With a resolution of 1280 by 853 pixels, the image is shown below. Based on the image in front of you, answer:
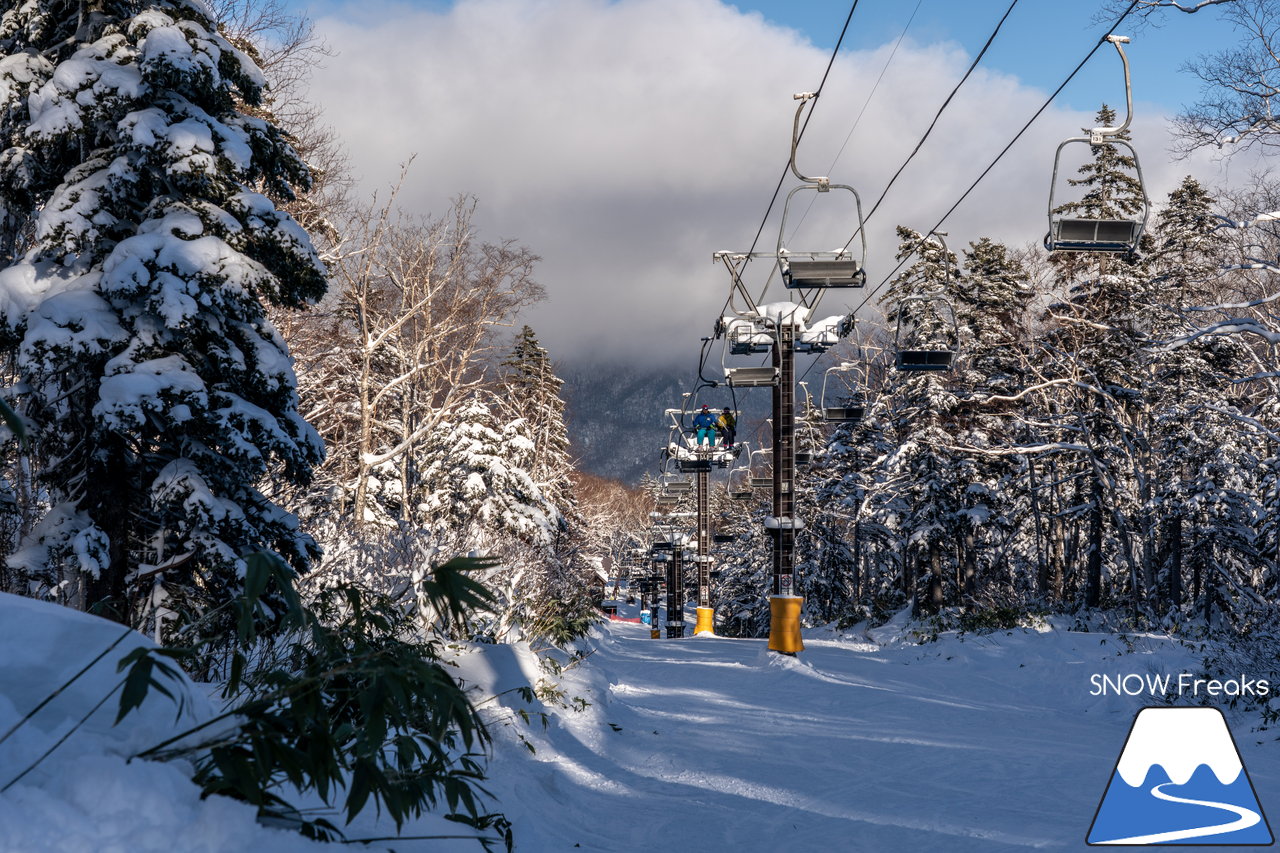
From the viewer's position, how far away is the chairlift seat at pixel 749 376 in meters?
20.0

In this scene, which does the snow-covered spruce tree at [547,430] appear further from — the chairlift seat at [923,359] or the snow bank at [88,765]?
the snow bank at [88,765]

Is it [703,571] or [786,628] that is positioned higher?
[703,571]

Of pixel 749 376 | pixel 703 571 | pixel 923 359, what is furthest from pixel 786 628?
pixel 703 571

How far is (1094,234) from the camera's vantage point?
11008 mm

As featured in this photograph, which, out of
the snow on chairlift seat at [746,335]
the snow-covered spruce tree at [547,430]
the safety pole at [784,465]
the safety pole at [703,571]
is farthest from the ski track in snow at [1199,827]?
the snow-covered spruce tree at [547,430]

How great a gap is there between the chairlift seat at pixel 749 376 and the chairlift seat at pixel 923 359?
132 inches

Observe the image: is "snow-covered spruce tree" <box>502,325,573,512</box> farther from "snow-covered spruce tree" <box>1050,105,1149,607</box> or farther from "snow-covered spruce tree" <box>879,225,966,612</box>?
"snow-covered spruce tree" <box>1050,105,1149,607</box>

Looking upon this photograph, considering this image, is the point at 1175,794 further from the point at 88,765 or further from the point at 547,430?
the point at 547,430

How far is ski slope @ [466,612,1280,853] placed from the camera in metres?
5.10

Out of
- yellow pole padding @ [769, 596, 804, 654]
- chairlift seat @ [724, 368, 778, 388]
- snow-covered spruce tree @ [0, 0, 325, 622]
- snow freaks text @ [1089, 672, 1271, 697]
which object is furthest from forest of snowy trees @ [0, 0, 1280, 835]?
chairlift seat @ [724, 368, 778, 388]

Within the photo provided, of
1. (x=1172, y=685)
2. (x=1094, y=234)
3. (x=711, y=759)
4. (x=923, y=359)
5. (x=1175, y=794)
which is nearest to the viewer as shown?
(x=1175, y=794)

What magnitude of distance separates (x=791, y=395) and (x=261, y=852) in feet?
55.7

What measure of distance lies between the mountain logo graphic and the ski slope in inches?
9.0

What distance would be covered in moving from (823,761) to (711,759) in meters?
0.86
